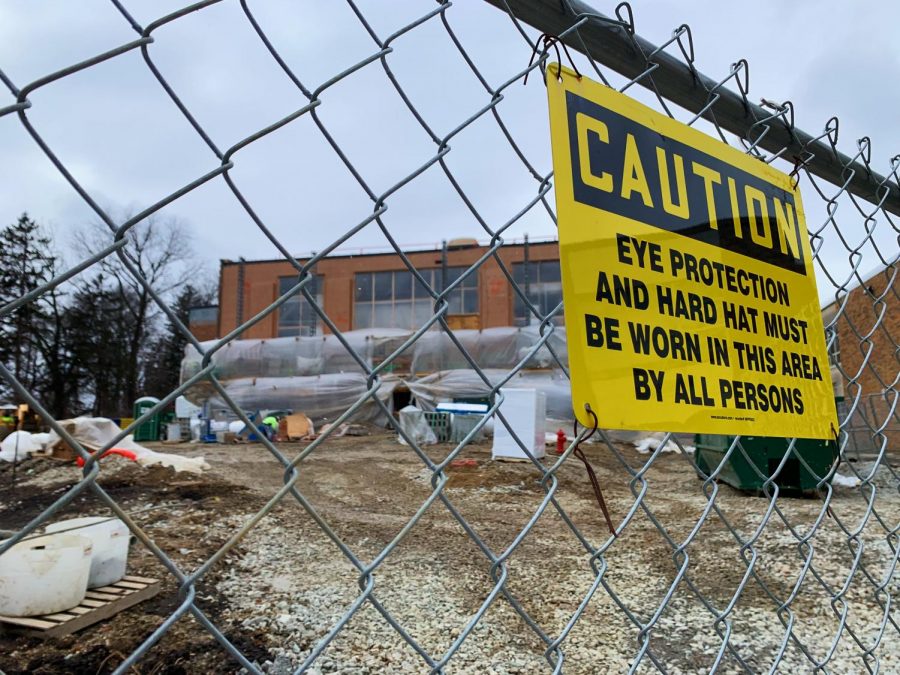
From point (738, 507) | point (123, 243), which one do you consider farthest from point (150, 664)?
point (738, 507)

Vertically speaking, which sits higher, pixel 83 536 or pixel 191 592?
pixel 191 592

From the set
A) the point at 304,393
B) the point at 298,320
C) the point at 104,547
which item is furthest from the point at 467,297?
the point at 104,547

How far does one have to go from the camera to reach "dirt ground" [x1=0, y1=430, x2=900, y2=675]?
326cm

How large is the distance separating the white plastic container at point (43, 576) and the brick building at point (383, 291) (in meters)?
22.4

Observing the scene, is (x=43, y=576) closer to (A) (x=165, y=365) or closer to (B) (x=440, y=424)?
(B) (x=440, y=424)

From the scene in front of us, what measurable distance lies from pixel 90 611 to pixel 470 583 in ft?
8.71

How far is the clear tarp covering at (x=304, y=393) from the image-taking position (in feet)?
71.9

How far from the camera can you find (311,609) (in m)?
4.01

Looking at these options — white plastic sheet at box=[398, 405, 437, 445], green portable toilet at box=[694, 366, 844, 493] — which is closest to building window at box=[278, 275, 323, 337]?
white plastic sheet at box=[398, 405, 437, 445]

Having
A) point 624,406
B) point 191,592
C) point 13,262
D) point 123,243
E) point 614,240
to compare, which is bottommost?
point 191,592

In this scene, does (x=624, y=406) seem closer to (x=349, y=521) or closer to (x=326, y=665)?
(x=326, y=665)

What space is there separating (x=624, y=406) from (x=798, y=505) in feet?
24.6

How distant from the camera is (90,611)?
11.8 feet

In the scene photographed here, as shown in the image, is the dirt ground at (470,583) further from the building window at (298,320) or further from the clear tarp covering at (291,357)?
the building window at (298,320)
